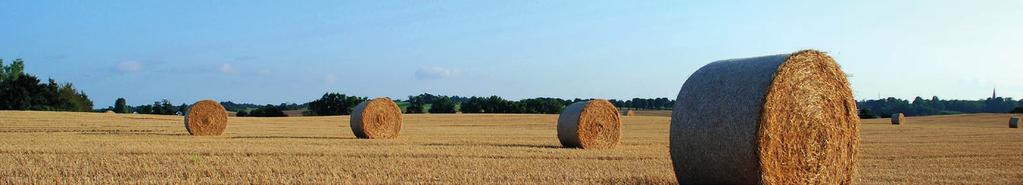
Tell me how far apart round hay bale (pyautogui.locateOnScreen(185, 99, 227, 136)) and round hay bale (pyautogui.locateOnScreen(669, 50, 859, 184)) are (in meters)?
16.9

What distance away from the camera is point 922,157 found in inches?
582

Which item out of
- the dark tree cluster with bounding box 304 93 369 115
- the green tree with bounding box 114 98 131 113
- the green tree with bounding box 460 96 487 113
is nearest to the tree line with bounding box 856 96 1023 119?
the green tree with bounding box 460 96 487 113

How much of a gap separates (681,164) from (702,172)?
0.36 meters

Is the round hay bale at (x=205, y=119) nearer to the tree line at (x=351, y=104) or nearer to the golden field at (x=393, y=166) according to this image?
the golden field at (x=393, y=166)

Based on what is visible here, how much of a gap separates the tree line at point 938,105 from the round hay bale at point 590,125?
2716 inches

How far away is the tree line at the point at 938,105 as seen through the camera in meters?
82.6

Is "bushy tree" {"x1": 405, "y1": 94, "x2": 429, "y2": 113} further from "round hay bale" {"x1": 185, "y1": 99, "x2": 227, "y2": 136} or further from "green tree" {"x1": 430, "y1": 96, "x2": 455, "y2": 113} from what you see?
"round hay bale" {"x1": 185, "y1": 99, "x2": 227, "y2": 136}

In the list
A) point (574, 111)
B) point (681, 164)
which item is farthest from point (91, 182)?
point (574, 111)

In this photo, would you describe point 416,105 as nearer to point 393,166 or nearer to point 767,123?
point 393,166

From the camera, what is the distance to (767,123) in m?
8.38

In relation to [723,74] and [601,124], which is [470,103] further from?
[723,74]

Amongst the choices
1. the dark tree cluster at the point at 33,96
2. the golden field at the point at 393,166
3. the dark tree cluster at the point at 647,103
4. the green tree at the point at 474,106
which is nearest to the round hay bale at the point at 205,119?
the golden field at the point at 393,166

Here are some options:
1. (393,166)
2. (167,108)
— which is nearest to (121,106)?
(167,108)

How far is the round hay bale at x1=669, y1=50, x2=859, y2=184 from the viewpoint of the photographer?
834 centimetres
